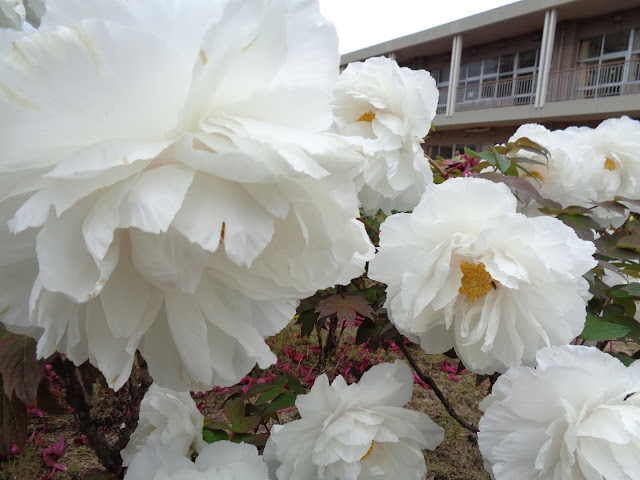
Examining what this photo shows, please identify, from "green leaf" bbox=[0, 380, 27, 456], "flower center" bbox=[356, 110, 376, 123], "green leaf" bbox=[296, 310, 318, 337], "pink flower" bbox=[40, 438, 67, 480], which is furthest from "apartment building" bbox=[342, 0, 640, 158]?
"green leaf" bbox=[0, 380, 27, 456]

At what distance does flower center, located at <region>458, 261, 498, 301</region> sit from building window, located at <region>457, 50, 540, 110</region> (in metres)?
13.2

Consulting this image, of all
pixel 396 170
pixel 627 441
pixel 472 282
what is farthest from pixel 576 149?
pixel 627 441

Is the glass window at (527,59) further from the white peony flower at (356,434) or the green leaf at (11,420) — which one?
the green leaf at (11,420)

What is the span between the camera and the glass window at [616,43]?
1105 cm

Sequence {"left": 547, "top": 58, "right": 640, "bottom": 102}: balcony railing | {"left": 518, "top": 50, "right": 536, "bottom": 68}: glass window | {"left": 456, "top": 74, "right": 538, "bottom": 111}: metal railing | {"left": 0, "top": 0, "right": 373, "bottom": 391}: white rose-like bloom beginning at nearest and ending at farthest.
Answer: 1. {"left": 0, "top": 0, "right": 373, "bottom": 391}: white rose-like bloom
2. {"left": 547, "top": 58, "right": 640, "bottom": 102}: balcony railing
3. {"left": 456, "top": 74, "right": 538, "bottom": 111}: metal railing
4. {"left": 518, "top": 50, "right": 536, "bottom": 68}: glass window

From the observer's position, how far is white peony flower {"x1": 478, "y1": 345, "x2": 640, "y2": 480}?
64 centimetres

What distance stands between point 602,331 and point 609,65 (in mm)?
13120

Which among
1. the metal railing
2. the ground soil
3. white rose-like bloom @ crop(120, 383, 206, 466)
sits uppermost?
the metal railing

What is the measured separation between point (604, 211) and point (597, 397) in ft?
2.49

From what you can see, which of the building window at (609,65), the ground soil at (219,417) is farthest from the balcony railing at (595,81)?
the ground soil at (219,417)

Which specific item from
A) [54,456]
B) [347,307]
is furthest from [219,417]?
[347,307]

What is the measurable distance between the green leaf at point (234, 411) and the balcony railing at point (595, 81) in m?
13.0

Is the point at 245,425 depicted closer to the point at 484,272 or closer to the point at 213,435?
the point at 213,435

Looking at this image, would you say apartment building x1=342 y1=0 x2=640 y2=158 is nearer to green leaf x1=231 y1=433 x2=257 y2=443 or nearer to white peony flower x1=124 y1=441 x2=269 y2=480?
green leaf x1=231 y1=433 x2=257 y2=443
